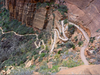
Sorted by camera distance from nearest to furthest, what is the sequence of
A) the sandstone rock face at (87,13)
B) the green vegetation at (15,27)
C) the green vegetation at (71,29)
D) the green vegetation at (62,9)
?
the sandstone rock face at (87,13), the green vegetation at (71,29), the green vegetation at (62,9), the green vegetation at (15,27)

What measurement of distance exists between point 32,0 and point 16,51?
16.6 m

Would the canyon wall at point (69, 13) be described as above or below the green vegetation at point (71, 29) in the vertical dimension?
above

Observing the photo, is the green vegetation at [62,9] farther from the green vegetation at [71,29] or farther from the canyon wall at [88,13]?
the green vegetation at [71,29]

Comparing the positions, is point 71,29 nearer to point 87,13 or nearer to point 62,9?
point 87,13

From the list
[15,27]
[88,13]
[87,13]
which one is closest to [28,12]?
[15,27]

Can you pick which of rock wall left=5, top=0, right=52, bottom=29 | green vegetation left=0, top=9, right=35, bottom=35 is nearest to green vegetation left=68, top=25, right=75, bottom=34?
rock wall left=5, top=0, right=52, bottom=29

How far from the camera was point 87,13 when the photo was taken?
18.3m

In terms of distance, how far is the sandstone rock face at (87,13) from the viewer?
15698 mm

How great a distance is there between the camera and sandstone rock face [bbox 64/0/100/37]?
51.5 ft

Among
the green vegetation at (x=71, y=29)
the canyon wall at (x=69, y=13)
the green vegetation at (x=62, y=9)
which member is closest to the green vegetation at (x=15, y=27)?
the canyon wall at (x=69, y=13)

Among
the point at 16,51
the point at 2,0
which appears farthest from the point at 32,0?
the point at 2,0

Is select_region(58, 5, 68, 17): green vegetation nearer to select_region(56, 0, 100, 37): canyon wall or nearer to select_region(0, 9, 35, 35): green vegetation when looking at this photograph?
select_region(56, 0, 100, 37): canyon wall

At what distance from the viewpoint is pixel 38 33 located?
29250 millimetres

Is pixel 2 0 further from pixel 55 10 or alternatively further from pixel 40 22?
pixel 55 10
